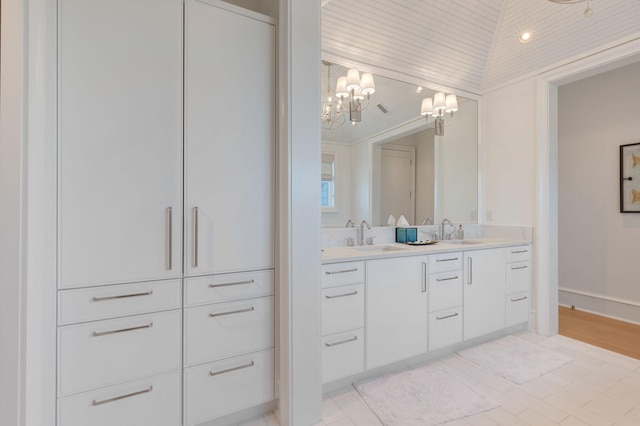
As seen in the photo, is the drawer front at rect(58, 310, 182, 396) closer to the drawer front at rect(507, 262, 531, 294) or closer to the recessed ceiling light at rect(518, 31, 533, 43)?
the drawer front at rect(507, 262, 531, 294)

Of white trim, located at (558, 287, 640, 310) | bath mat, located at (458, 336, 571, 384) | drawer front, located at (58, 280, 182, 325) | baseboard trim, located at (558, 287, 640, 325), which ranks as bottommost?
bath mat, located at (458, 336, 571, 384)

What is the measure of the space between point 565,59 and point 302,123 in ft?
8.70

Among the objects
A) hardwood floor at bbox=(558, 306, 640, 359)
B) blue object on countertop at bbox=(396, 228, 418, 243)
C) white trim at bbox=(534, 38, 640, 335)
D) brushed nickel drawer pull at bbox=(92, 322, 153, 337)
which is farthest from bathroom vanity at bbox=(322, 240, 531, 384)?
brushed nickel drawer pull at bbox=(92, 322, 153, 337)

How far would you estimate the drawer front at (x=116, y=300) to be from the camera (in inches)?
51.4

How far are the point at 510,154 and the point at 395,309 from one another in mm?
2155

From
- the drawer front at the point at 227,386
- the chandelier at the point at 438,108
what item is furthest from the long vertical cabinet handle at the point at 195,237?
the chandelier at the point at 438,108

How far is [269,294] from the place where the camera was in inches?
68.1

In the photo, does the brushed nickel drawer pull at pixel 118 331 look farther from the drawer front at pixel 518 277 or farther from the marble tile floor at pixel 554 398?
the drawer front at pixel 518 277

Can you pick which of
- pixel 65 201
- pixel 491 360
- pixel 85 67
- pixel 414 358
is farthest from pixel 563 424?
pixel 85 67

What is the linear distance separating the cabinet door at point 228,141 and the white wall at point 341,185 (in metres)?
0.95

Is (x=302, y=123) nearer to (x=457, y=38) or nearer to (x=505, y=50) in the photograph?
(x=457, y=38)

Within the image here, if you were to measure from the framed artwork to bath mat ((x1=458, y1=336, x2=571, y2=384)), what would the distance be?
1880 mm

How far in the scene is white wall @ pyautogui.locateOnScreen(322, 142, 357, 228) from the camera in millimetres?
2598

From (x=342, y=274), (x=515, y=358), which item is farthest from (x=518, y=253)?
(x=342, y=274)
